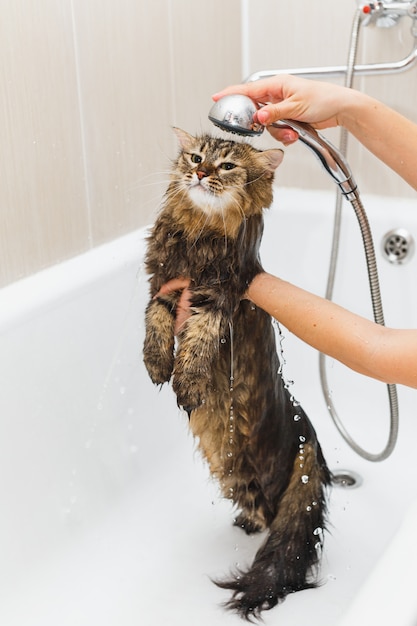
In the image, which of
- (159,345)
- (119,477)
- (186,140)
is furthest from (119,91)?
(119,477)

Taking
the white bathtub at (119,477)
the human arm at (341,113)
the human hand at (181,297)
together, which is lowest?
the white bathtub at (119,477)

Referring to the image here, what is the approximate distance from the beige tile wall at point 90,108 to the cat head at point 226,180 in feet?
1.20

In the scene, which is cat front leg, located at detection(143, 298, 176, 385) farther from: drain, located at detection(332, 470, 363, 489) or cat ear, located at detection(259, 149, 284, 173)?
drain, located at detection(332, 470, 363, 489)

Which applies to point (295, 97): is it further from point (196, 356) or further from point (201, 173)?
point (196, 356)

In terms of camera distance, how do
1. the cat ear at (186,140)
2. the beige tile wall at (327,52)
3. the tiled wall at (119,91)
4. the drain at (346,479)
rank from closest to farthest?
the cat ear at (186,140), the tiled wall at (119,91), the drain at (346,479), the beige tile wall at (327,52)

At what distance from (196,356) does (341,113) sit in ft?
1.76

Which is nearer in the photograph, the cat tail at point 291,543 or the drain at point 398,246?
the cat tail at point 291,543

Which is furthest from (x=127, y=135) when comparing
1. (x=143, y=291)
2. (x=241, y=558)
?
(x=241, y=558)

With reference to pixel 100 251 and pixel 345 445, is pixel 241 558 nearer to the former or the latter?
pixel 345 445

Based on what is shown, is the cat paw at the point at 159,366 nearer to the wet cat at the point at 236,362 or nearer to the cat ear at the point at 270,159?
the wet cat at the point at 236,362

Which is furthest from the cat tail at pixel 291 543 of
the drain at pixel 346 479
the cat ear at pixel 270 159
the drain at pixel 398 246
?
the drain at pixel 398 246

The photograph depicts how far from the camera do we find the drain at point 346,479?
81.2 inches

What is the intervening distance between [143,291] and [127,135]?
1.41 feet

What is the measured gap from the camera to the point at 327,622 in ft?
5.08
